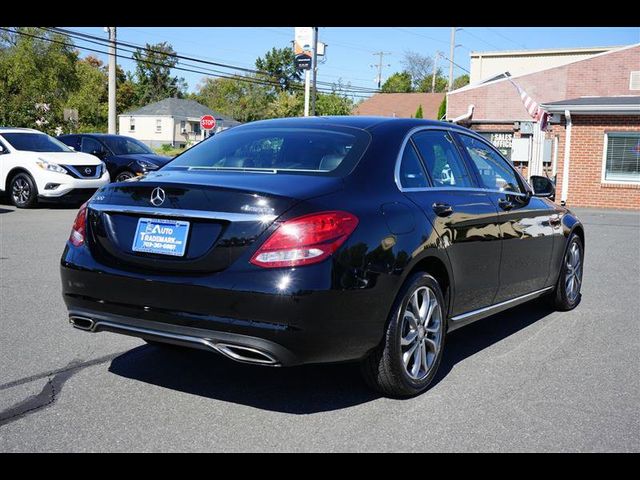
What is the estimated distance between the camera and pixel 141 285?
13.0 ft

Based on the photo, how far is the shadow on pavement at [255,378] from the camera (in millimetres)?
4320

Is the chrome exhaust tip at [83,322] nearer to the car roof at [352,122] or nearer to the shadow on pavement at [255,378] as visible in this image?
the shadow on pavement at [255,378]

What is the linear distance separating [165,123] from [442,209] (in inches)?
3094

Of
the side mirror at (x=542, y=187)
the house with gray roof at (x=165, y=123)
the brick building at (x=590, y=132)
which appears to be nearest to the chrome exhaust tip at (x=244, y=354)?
the side mirror at (x=542, y=187)

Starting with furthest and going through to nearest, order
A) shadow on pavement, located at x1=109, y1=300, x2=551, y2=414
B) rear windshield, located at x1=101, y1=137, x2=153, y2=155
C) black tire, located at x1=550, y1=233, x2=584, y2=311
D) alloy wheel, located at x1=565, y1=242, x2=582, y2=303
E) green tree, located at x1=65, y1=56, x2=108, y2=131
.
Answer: green tree, located at x1=65, y1=56, x2=108, y2=131
rear windshield, located at x1=101, y1=137, x2=153, y2=155
alloy wheel, located at x1=565, y1=242, x2=582, y2=303
black tire, located at x1=550, y1=233, x2=584, y2=311
shadow on pavement, located at x1=109, y1=300, x2=551, y2=414

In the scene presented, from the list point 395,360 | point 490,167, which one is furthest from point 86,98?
point 395,360

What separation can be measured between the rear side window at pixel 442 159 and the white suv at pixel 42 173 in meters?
11.7

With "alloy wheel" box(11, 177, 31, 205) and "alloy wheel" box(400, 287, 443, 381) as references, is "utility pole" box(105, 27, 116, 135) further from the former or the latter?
"alloy wheel" box(400, 287, 443, 381)

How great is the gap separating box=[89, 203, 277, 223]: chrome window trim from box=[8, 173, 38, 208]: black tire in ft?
39.5

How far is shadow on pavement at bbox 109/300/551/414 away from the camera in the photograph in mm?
4320

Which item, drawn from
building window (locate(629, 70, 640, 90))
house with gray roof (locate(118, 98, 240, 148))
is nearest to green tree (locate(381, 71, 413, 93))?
house with gray roof (locate(118, 98, 240, 148))
